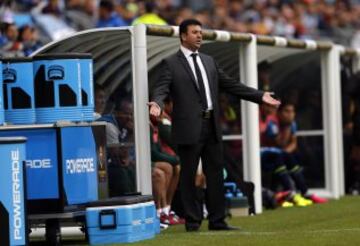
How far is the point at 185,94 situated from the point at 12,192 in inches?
120

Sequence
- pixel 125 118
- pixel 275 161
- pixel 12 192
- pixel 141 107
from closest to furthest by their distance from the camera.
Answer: pixel 12 192 < pixel 141 107 < pixel 125 118 < pixel 275 161

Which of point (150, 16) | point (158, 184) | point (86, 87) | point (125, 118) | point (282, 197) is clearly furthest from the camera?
point (150, 16)

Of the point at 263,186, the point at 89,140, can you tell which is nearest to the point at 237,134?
the point at 263,186

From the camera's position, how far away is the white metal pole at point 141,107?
14.8 m

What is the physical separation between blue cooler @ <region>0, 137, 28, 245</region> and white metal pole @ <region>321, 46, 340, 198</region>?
30.9ft

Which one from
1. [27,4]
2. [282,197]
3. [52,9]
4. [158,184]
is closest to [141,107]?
[158,184]

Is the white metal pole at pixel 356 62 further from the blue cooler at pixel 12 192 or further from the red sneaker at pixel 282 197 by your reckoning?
the blue cooler at pixel 12 192

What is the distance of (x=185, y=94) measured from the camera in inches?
559

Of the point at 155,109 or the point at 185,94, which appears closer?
the point at 155,109

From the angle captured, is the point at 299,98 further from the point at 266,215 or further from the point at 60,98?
the point at 60,98

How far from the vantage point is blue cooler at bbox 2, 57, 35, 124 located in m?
13.3

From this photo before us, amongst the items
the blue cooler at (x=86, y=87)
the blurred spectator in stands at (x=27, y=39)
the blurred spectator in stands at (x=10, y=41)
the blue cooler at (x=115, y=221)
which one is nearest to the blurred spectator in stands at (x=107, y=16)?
the blurred spectator in stands at (x=27, y=39)

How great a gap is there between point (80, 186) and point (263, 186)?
6.68 metres

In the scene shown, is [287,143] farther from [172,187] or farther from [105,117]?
[105,117]
